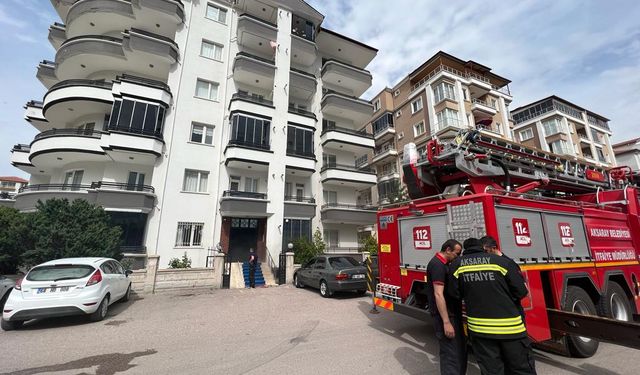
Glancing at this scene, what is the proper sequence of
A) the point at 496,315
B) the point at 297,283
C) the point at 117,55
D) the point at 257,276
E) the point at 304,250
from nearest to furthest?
the point at 496,315
the point at 297,283
the point at 257,276
the point at 304,250
the point at 117,55

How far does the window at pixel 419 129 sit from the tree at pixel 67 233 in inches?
1066

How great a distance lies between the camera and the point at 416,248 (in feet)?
18.5

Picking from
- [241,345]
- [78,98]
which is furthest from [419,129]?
[78,98]

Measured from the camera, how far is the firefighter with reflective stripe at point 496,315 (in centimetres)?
291

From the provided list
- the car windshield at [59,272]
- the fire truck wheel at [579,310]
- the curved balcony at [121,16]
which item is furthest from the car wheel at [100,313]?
the curved balcony at [121,16]

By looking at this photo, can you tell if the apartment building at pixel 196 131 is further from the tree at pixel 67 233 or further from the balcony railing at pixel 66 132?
the tree at pixel 67 233

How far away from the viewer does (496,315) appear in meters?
2.98

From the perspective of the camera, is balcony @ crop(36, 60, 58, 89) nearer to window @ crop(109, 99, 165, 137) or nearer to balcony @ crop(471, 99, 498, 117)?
window @ crop(109, 99, 165, 137)

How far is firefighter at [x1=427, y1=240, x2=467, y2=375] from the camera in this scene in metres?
3.52

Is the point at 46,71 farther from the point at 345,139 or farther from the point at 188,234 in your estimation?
the point at 345,139

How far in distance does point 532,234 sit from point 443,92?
25.4m

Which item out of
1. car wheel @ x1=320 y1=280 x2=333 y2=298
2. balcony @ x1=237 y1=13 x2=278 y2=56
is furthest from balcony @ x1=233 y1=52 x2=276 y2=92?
car wheel @ x1=320 y1=280 x2=333 y2=298

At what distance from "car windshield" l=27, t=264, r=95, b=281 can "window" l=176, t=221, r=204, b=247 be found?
888 centimetres

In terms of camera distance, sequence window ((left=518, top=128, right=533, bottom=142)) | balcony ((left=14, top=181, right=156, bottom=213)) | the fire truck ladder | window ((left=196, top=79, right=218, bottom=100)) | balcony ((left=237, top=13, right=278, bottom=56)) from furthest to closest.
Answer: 1. window ((left=518, top=128, right=533, bottom=142))
2. balcony ((left=237, top=13, right=278, bottom=56))
3. window ((left=196, top=79, right=218, bottom=100))
4. balcony ((left=14, top=181, right=156, bottom=213))
5. the fire truck ladder
